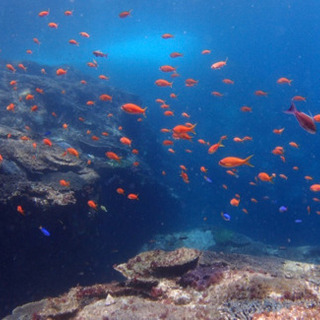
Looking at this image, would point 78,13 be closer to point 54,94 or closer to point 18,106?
point 54,94

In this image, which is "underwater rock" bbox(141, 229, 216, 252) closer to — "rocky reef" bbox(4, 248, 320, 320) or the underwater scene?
the underwater scene

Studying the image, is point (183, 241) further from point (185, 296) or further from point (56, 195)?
point (185, 296)

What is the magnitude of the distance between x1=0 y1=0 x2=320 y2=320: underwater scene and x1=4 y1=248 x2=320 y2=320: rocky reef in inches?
1.1

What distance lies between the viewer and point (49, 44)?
127 feet

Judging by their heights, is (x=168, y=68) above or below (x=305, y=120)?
above

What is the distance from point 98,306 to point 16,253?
3.92 metres

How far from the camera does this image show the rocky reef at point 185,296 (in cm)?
361

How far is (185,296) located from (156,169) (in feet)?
63.5

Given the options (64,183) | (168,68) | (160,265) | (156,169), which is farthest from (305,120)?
(156,169)

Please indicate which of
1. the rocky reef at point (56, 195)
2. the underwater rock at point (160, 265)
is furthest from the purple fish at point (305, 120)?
the rocky reef at point (56, 195)

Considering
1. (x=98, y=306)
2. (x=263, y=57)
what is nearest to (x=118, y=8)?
(x=263, y=57)

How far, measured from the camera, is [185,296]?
174 inches

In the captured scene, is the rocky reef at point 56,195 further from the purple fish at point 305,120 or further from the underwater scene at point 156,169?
the purple fish at point 305,120

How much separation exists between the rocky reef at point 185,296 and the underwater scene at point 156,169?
3cm
